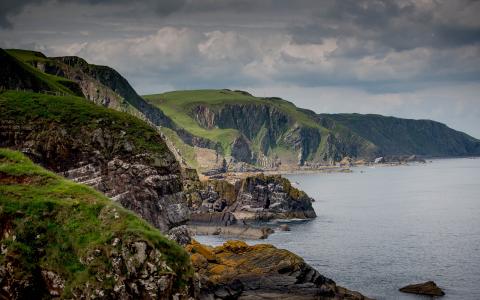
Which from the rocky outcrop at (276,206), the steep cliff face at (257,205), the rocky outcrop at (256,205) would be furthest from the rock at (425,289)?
the rocky outcrop at (276,206)

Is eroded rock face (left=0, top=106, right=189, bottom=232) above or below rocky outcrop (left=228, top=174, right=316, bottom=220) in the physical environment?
above

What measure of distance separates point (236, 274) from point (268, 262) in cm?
473

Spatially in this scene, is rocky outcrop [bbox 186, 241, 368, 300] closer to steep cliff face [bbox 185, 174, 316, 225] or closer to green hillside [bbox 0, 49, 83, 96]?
green hillside [bbox 0, 49, 83, 96]

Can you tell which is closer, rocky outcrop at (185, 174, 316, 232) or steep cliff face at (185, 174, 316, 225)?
rocky outcrop at (185, 174, 316, 232)

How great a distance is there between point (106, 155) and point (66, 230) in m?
59.3

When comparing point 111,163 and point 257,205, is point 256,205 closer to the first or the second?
point 257,205

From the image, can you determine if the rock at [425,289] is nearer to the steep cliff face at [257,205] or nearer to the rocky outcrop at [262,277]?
the rocky outcrop at [262,277]

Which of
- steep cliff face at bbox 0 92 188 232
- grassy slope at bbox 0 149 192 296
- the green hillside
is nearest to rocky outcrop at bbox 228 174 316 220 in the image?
the green hillside

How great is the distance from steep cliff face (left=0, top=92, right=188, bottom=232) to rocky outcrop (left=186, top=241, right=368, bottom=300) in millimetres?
8132

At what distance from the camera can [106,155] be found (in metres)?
→ 90.9

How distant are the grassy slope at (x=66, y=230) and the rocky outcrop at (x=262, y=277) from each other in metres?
46.1

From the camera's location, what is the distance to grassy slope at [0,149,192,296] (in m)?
31.2

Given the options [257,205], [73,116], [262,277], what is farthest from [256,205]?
[262,277]

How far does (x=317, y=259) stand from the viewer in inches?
4747
